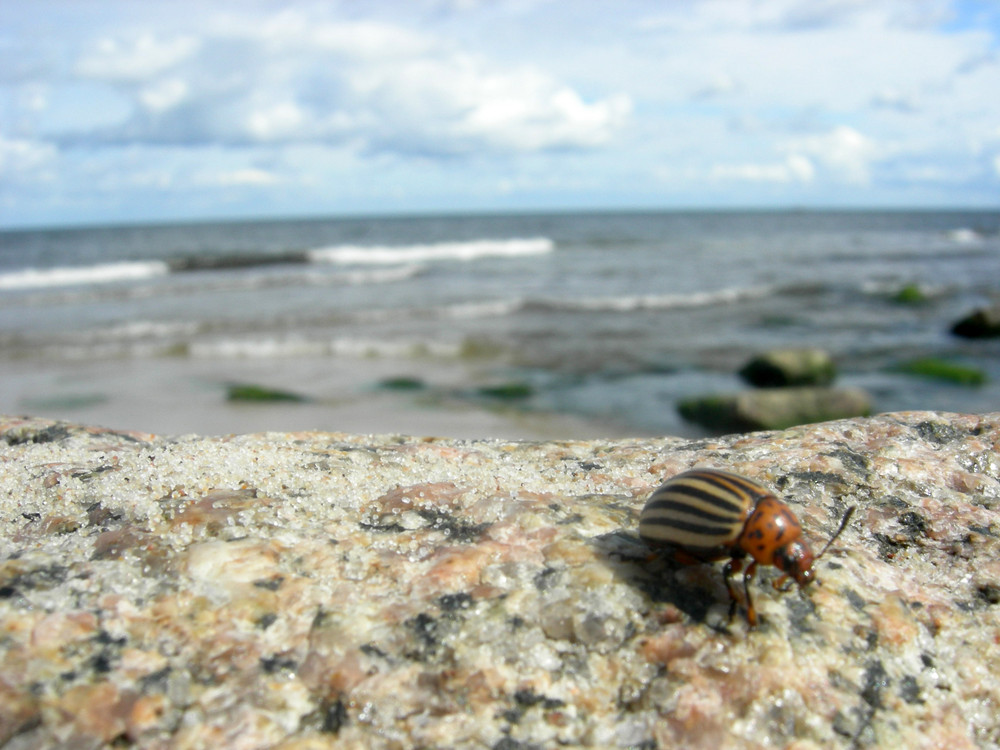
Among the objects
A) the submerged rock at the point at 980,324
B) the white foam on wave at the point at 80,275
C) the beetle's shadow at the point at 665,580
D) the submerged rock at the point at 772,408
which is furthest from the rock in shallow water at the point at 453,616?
the white foam on wave at the point at 80,275

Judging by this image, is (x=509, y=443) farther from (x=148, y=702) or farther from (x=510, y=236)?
(x=510, y=236)

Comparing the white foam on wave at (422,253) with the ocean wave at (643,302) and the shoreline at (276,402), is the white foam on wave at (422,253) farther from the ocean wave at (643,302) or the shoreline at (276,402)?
the shoreline at (276,402)

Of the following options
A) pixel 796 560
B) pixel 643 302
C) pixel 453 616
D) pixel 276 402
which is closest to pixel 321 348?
pixel 276 402

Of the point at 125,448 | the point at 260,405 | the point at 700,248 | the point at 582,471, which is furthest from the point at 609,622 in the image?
the point at 700,248

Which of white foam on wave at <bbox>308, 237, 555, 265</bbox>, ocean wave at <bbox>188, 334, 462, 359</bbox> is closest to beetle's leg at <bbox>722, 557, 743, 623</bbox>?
ocean wave at <bbox>188, 334, 462, 359</bbox>

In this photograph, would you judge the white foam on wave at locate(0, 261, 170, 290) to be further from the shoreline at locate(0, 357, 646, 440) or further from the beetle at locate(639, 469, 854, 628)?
the beetle at locate(639, 469, 854, 628)

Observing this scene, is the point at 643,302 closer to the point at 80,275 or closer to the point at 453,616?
the point at 453,616
